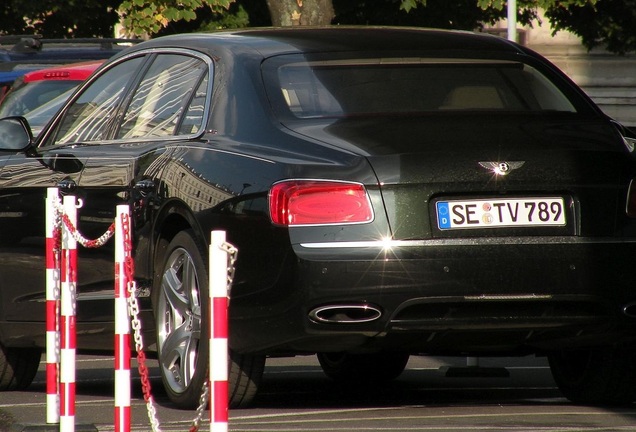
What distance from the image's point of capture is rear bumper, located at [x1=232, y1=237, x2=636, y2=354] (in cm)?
682

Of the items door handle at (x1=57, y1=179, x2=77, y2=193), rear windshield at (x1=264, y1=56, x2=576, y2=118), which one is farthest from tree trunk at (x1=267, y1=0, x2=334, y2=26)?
rear windshield at (x1=264, y1=56, x2=576, y2=118)

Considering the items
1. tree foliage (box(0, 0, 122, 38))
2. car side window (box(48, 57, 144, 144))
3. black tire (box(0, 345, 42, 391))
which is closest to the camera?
car side window (box(48, 57, 144, 144))

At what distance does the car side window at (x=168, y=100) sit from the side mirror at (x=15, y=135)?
2.11 ft

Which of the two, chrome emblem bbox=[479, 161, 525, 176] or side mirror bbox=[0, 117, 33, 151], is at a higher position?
chrome emblem bbox=[479, 161, 525, 176]

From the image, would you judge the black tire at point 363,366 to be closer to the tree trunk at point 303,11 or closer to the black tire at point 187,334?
the black tire at point 187,334

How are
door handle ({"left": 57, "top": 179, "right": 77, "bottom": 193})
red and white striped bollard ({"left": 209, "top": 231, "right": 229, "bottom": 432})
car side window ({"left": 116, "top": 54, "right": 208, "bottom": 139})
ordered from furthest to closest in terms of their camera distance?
door handle ({"left": 57, "top": 179, "right": 77, "bottom": 193}) → car side window ({"left": 116, "top": 54, "right": 208, "bottom": 139}) → red and white striped bollard ({"left": 209, "top": 231, "right": 229, "bottom": 432})

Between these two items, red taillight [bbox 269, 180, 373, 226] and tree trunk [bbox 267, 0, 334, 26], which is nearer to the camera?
red taillight [bbox 269, 180, 373, 226]

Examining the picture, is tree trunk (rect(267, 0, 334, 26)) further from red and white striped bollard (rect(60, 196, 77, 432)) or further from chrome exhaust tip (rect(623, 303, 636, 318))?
red and white striped bollard (rect(60, 196, 77, 432))

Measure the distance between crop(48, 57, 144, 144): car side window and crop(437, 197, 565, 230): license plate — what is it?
2204 millimetres

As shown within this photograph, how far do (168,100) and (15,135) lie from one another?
1106 mm

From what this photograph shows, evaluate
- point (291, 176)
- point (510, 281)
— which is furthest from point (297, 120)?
point (510, 281)

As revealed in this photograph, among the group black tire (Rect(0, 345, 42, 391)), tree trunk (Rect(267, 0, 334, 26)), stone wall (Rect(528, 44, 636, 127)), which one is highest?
tree trunk (Rect(267, 0, 334, 26))

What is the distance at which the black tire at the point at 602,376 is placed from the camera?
7.83 metres

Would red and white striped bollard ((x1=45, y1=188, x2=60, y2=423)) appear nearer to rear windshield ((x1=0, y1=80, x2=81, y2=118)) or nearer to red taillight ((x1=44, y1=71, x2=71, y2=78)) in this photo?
rear windshield ((x1=0, y1=80, x2=81, y2=118))
